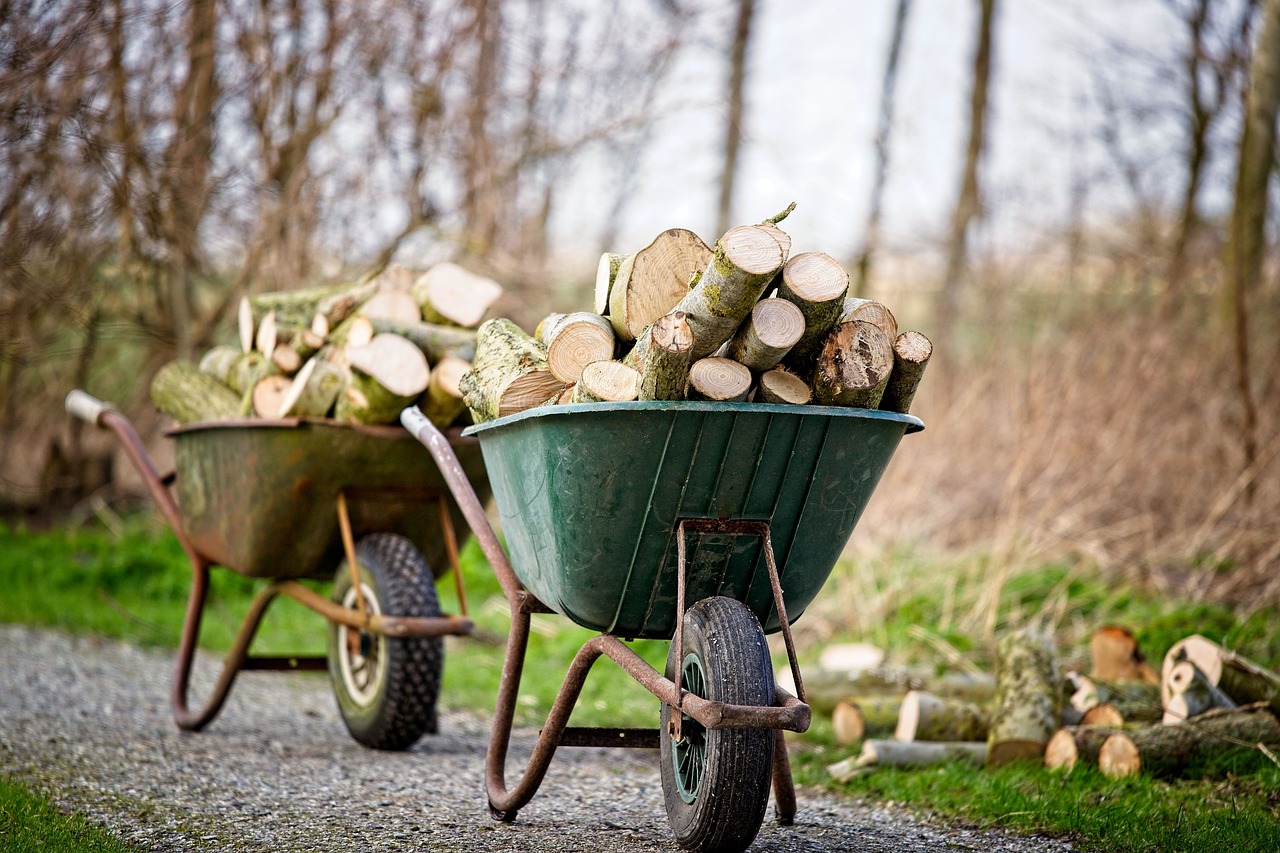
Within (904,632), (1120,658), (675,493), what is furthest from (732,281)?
(904,632)

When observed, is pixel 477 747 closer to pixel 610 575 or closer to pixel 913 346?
pixel 610 575

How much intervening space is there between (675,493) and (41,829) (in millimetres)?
1486

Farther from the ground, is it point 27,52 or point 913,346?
point 27,52

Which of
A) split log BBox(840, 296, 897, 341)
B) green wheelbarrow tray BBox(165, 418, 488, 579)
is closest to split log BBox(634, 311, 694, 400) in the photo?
split log BBox(840, 296, 897, 341)

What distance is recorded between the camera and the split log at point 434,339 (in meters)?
3.34

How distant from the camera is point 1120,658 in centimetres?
371

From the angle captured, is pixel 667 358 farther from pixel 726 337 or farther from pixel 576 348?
pixel 576 348

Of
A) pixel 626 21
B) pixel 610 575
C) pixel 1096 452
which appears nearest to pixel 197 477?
pixel 610 575

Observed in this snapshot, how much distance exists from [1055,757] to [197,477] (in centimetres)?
267

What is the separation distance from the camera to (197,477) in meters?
3.47

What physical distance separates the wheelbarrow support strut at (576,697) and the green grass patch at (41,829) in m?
0.79

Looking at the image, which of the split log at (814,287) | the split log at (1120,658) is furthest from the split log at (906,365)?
the split log at (1120,658)

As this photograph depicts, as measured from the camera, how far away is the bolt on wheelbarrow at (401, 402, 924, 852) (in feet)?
6.55

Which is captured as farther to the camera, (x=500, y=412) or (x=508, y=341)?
(x=508, y=341)
